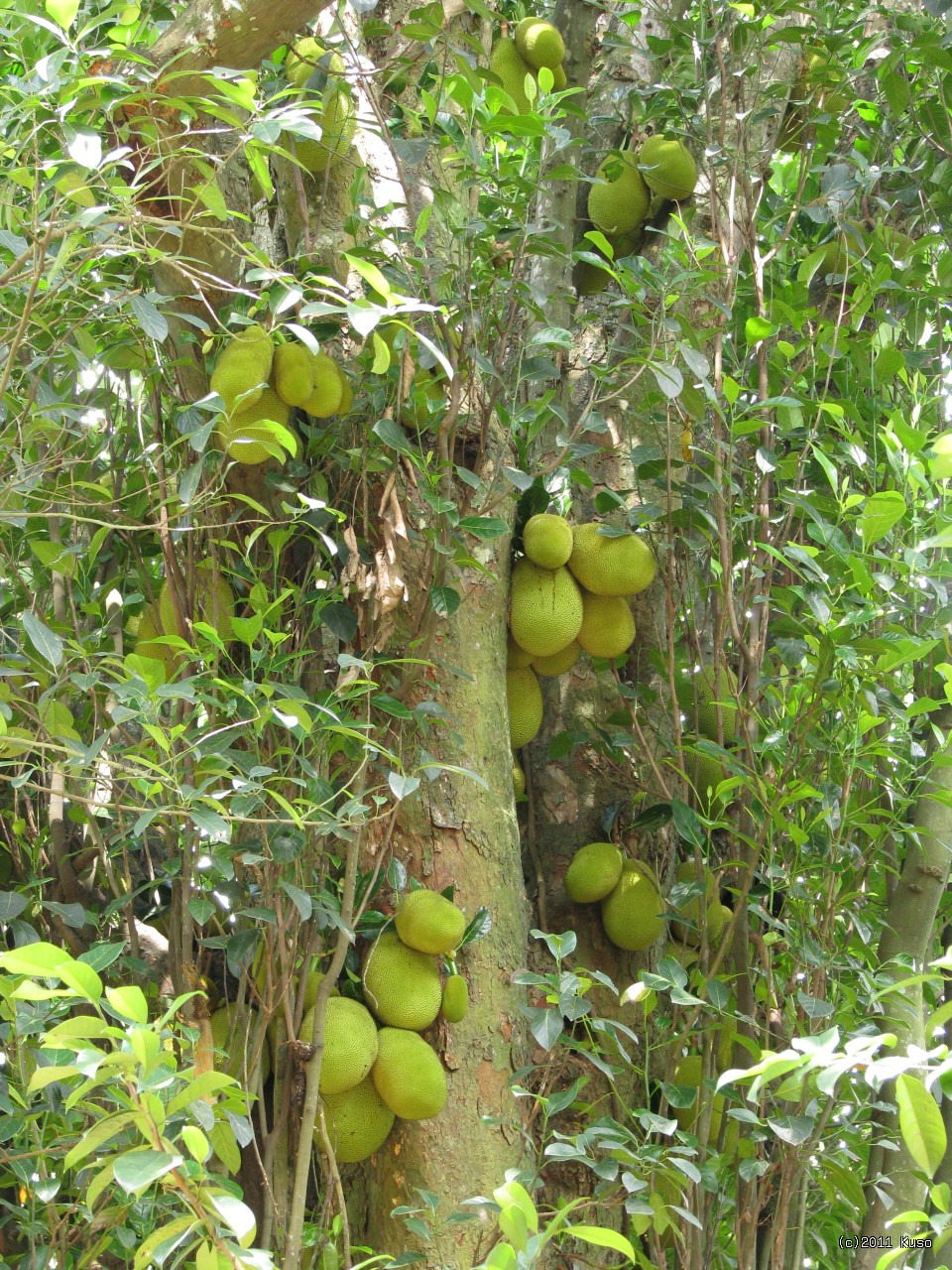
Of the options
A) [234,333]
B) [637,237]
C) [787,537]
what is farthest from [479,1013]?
[637,237]

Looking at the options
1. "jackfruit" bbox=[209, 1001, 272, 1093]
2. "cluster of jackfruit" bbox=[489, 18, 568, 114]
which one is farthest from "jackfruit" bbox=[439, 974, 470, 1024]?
"cluster of jackfruit" bbox=[489, 18, 568, 114]

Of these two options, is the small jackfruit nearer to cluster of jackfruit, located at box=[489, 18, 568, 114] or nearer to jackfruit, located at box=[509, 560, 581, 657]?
jackfruit, located at box=[509, 560, 581, 657]

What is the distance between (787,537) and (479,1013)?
0.82 metres

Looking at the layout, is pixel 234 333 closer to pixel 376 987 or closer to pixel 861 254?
pixel 376 987

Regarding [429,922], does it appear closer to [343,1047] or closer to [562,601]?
[343,1047]

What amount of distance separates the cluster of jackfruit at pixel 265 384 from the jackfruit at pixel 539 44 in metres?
1.07

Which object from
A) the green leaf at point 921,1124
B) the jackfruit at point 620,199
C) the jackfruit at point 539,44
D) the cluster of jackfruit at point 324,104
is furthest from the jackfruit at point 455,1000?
the jackfruit at point 539,44

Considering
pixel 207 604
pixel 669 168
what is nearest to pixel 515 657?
pixel 207 604

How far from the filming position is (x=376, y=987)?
1.56 metres

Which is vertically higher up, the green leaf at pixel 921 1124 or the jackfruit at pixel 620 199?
the jackfruit at pixel 620 199

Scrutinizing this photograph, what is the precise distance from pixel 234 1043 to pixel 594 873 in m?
0.66

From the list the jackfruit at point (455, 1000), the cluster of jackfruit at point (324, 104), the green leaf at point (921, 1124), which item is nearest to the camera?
the green leaf at point (921, 1124)

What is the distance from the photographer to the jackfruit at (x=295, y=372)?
152cm

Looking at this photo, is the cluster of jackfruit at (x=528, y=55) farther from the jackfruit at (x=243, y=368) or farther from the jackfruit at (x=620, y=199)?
the jackfruit at (x=243, y=368)
